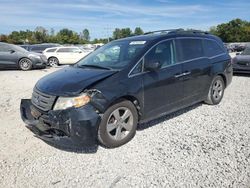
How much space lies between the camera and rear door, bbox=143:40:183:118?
15.7ft

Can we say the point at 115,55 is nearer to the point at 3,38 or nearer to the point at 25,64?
the point at 25,64

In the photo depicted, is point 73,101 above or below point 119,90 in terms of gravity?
below

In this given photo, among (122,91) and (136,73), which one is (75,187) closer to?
(122,91)

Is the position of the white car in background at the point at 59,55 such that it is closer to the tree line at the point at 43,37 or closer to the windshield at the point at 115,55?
the windshield at the point at 115,55

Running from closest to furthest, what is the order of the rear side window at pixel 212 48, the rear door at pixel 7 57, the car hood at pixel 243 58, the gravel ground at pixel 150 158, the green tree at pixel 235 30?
the gravel ground at pixel 150 158, the rear side window at pixel 212 48, the car hood at pixel 243 58, the rear door at pixel 7 57, the green tree at pixel 235 30

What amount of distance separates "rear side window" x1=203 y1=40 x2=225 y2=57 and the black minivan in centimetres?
17

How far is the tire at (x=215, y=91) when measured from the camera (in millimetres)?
6546

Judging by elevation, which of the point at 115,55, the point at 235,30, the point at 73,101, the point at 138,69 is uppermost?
the point at 235,30

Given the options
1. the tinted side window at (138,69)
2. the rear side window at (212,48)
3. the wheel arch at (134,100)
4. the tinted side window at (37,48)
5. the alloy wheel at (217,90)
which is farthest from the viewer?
the tinted side window at (37,48)

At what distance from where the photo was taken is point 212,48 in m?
6.69

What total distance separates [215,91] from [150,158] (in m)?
3.38

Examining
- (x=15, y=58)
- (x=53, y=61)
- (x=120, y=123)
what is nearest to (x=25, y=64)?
(x=15, y=58)

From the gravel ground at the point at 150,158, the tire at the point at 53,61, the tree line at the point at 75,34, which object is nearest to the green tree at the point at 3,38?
the tree line at the point at 75,34

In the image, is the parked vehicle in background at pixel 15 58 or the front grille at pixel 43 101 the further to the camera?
the parked vehicle in background at pixel 15 58
